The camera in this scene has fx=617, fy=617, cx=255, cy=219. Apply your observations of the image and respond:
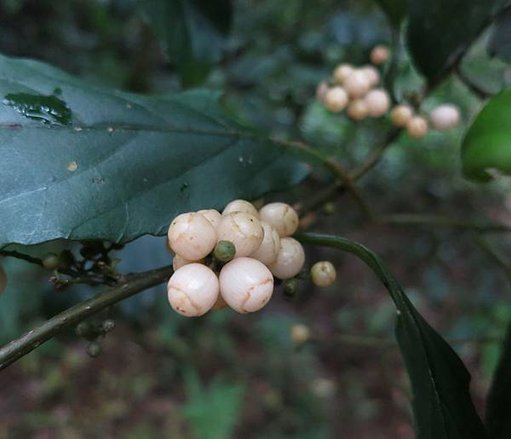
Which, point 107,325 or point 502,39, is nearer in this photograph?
point 107,325

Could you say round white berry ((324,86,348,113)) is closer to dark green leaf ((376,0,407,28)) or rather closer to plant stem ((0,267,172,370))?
dark green leaf ((376,0,407,28))

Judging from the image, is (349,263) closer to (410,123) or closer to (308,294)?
(308,294)

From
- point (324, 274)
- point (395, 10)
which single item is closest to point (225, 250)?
point (324, 274)

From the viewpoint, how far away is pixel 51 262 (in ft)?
1.50

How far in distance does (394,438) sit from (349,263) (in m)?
0.74

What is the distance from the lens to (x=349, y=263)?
8.66 feet

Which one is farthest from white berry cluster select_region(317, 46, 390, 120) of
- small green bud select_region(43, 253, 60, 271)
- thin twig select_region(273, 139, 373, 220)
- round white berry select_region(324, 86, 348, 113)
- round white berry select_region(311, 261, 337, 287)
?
small green bud select_region(43, 253, 60, 271)

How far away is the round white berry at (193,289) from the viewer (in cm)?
40

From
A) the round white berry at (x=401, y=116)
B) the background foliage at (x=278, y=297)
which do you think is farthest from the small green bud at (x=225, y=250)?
the round white berry at (x=401, y=116)

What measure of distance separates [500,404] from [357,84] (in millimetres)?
416

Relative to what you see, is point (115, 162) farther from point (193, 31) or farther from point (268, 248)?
point (193, 31)

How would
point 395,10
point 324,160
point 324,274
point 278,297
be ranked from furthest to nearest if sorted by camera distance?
point 278,297 → point 395,10 → point 324,160 → point 324,274

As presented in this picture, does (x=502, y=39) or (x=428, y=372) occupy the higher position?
(x=502, y=39)

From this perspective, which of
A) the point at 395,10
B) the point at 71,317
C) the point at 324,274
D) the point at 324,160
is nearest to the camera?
the point at 71,317
